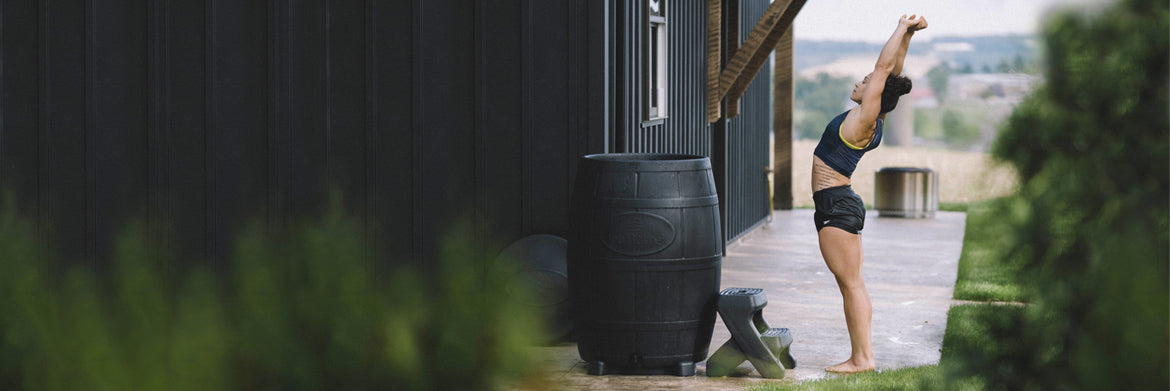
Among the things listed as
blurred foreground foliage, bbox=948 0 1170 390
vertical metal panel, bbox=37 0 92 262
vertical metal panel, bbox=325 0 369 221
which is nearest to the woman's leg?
vertical metal panel, bbox=325 0 369 221

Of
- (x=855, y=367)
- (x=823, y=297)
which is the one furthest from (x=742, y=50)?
(x=855, y=367)

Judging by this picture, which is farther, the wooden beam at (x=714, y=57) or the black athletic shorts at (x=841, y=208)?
the wooden beam at (x=714, y=57)

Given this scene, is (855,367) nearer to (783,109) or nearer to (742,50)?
(742,50)

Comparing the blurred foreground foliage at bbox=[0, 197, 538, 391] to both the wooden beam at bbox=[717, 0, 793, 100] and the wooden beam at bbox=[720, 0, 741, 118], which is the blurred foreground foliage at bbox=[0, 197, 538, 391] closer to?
the wooden beam at bbox=[717, 0, 793, 100]

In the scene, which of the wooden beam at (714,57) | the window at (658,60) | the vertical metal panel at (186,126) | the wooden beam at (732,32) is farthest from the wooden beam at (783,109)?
the vertical metal panel at (186,126)

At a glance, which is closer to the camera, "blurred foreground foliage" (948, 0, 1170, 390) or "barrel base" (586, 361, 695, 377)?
"blurred foreground foliage" (948, 0, 1170, 390)

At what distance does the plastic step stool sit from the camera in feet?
19.4

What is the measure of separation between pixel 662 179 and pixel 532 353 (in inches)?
113

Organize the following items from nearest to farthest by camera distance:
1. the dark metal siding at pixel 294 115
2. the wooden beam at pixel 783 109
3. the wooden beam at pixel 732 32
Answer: the dark metal siding at pixel 294 115
the wooden beam at pixel 732 32
the wooden beam at pixel 783 109

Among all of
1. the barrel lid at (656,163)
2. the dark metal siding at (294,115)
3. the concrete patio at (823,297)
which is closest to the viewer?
the barrel lid at (656,163)

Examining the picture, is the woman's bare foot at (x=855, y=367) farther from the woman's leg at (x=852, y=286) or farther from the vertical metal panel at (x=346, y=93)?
the vertical metal panel at (x=346, y=93)

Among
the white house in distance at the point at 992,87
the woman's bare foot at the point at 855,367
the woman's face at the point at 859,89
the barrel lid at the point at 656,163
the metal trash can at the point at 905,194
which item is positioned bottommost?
the woman's bare foot at the point at 855,367

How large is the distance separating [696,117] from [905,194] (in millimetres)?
5618

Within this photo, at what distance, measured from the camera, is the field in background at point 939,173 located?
2014 millimetres
